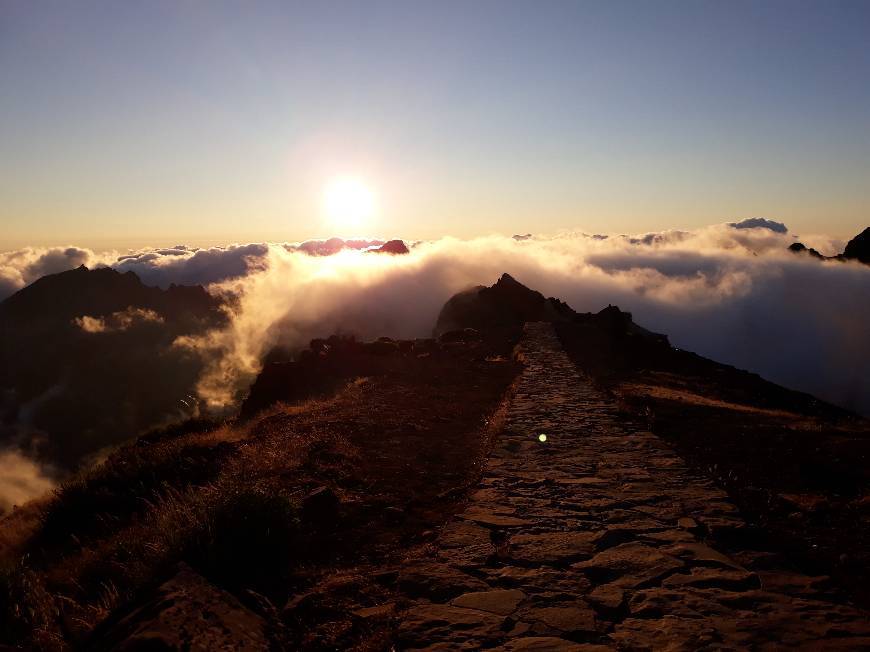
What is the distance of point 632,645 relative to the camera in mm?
3824

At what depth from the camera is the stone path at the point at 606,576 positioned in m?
3.93

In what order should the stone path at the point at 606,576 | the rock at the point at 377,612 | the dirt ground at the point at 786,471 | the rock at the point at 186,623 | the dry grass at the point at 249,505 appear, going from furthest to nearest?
the dirt ground at the point at 786,471 → the dry grass at the point at 249,505 → the rock at the point at 377,612 → the stone path at the point at 606,576 → the rock at the point at 186,623

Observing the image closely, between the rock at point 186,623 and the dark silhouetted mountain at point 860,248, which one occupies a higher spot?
the dark silhouetted mountain at point 860,248

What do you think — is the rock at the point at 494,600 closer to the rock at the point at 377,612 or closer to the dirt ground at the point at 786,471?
the rock at the point at 377,612

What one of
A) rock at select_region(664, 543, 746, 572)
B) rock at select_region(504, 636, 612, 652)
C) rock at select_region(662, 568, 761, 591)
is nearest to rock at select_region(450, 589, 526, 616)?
rock at select_region(504, 636, 612, 652)

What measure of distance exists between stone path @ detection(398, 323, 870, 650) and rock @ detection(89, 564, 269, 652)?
1.17 meters

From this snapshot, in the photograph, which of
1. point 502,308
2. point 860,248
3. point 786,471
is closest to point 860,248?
point 860,248

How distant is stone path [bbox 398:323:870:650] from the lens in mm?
3928

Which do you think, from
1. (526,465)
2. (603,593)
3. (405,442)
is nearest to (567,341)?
(405,442)

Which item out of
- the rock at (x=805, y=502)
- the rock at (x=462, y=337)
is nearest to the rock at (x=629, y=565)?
the rock at (x=805, y=502)

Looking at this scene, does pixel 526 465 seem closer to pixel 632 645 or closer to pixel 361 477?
pixel 361 477

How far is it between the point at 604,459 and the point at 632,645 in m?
4.65

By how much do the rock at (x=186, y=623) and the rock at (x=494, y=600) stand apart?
1.62m

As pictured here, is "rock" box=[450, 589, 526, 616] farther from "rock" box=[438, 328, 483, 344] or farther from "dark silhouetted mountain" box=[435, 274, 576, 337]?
"dark silhouetted mountain" box=[435, 274, 576, 337]
